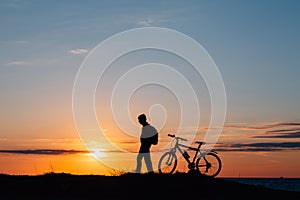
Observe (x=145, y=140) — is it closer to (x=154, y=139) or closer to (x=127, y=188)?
(x=154, y=139)

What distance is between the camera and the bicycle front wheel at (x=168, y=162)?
24594 millimetres

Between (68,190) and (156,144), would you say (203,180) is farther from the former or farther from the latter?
(68,190)

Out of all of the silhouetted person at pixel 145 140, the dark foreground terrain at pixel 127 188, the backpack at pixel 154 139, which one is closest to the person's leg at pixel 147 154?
the silhouetted person at pixel 145 140

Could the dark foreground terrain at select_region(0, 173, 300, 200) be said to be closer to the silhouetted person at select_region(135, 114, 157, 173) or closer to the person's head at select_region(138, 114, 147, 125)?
the silhouetted person at select_region(135, 114, 157, 173)

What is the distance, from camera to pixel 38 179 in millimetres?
21172

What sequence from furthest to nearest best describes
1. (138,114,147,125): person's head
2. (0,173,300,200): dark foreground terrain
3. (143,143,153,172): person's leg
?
(143,143,153,172): person's leg < (138,114,147,125): person's head < (0,173,300,200): dark foreground terrain

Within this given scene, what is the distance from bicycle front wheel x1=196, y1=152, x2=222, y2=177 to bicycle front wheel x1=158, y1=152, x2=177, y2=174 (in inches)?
40.0

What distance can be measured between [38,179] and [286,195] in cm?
905

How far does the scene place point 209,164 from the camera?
81.8 ft

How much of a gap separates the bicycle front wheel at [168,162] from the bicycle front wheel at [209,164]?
40.0 inches

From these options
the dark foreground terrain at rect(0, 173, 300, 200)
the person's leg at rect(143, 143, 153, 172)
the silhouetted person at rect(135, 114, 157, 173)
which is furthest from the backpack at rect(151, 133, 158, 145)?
the dark foreground terrain at rect(0, 173, 300, 200)

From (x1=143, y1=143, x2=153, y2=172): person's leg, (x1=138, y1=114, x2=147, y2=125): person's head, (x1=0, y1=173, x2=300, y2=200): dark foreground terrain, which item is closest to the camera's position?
(x1=0, y1=173, x2=300, y2=200): dark foreground terrain

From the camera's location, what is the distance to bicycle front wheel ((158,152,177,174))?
2459cm

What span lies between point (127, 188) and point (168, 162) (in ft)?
16.5
